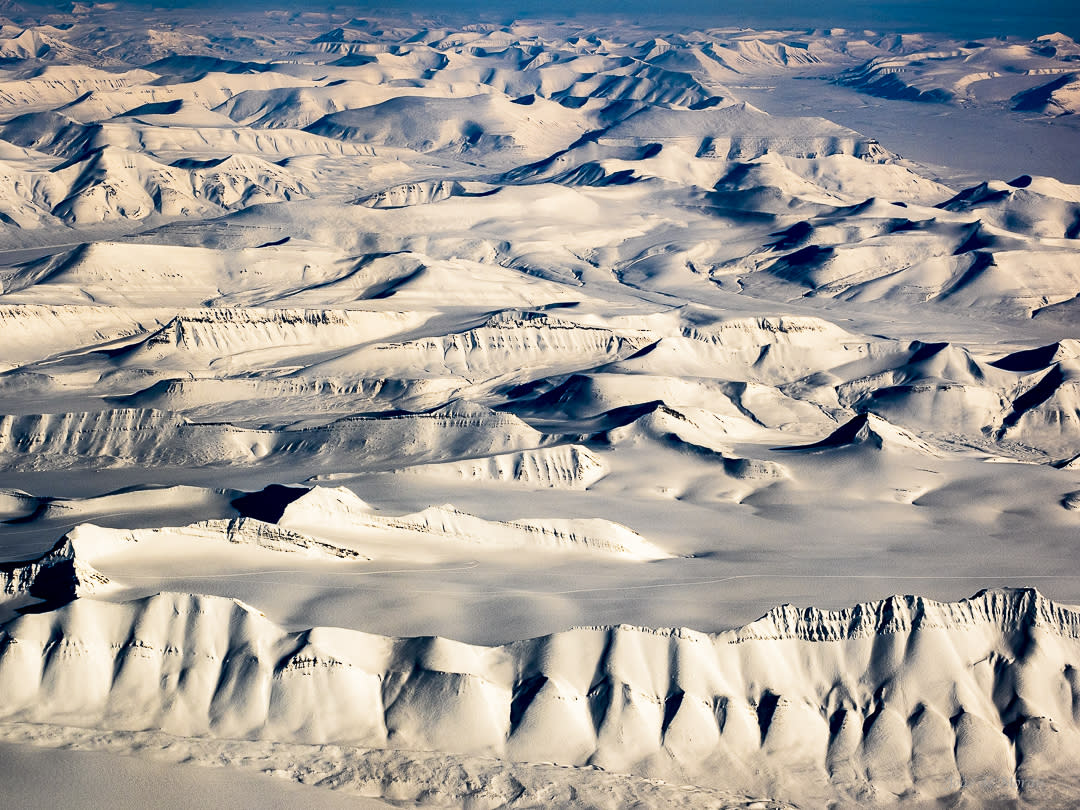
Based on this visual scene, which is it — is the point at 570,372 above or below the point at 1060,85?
above

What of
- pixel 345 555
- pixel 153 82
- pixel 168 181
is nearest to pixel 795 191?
pixel 168 181

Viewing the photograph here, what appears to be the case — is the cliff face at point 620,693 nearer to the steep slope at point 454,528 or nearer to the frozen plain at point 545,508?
the frozen plain at point 545,508

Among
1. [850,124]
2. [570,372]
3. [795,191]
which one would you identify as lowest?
[850,124]

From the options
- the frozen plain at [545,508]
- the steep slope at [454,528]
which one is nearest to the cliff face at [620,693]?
the frozen plain at [545,508]

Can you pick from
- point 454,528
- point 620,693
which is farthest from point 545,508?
point 620,693

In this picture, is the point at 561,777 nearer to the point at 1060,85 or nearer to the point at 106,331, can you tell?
the point at 106,331

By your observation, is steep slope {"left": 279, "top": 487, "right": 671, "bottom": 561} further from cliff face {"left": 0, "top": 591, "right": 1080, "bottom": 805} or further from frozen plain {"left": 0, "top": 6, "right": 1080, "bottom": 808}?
cliff face {"left": 0, "top": 591, "right": 1080, "bottom": 805}

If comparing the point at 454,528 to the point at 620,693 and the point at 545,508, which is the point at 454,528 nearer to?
the point at 545,508
